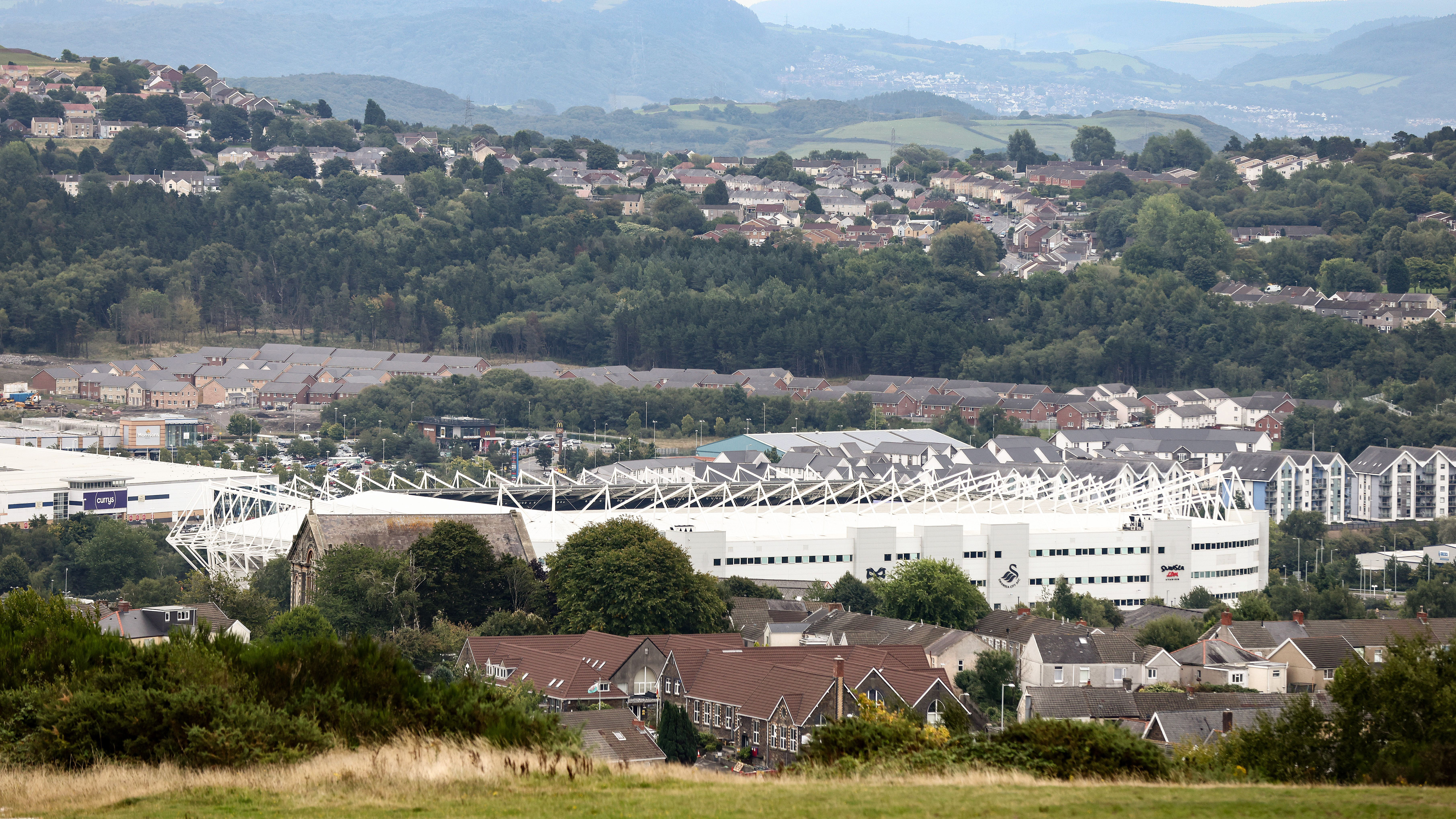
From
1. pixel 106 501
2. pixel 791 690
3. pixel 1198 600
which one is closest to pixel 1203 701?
pixel 791 690

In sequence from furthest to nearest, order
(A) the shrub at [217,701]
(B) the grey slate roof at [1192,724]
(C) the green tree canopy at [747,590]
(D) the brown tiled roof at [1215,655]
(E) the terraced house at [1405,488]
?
(E) the terraced house at [1405,488]
(C) the green tree canopy at [747,590]
(D) the brown tiled roof at [1215,655]
(B) the grey slate roof at [1192,724]
(A) the shrub at [217,701]

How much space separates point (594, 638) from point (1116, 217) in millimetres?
120805

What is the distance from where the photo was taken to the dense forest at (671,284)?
11400 centimetres

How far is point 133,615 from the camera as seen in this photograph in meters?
37.8

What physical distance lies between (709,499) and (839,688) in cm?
3597

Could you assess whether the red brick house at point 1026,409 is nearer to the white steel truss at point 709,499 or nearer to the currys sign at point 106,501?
the white steel truss at point 709,499

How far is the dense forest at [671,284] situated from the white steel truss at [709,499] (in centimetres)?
4571

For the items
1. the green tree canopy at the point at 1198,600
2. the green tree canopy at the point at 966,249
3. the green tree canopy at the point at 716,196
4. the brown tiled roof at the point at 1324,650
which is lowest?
the green tree canopy at the point at 1198,600

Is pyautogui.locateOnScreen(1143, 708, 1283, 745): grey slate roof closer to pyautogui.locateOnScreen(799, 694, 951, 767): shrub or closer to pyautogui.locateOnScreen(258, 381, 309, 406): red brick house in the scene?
pyautogui.locateOnScreen(799, 694, 951, 767): shrub

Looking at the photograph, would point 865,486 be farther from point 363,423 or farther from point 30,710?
point 30,710

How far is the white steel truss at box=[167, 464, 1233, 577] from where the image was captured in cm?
5538

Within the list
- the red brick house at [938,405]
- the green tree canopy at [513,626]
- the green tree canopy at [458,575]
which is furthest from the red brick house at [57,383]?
the green tree canopy at [513,626]

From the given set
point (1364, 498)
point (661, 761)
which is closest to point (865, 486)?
point (1364, 498)

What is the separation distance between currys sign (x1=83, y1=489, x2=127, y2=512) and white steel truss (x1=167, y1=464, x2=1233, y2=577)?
347 cm
